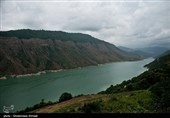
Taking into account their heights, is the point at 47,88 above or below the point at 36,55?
below

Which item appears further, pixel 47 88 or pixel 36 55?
pixel 36 55

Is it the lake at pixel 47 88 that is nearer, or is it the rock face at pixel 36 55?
the lake at pixel 47 88

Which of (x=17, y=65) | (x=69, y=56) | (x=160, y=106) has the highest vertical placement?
(x=69, y=56)

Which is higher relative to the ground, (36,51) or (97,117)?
(36,51)

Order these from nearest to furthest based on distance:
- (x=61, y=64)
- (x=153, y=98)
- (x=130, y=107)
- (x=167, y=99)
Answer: (x=167, y=99) < (x=130, y=107) < (x=153, y=98) < (x=61, y=64)

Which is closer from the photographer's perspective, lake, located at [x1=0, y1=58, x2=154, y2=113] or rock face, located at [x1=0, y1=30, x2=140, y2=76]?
lake, located at [x1=0, y1=58, x2=154, y2=113]

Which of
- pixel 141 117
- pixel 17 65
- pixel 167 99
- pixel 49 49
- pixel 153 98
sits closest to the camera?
pixel 141 117

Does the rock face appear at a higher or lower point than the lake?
higher

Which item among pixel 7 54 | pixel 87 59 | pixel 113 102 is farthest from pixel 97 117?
pixel 87 59

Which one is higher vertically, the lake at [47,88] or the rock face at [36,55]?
the rock face at [36,55]

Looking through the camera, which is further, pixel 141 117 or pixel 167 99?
pixel 167 99

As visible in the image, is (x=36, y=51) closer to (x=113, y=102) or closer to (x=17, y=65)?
(x=17, y=65)
